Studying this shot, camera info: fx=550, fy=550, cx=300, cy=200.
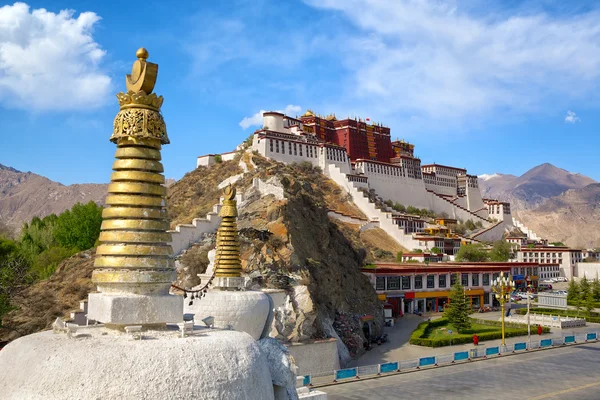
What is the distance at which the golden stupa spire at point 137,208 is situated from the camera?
6.64m

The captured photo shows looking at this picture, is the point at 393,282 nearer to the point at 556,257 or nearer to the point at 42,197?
the point at 556,257

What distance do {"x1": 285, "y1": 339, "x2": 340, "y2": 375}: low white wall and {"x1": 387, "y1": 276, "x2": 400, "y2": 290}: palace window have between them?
17.9 meters

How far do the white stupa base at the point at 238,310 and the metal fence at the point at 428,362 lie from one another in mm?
8148

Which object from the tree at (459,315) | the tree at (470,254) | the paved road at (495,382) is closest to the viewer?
the paved road at (495,382)

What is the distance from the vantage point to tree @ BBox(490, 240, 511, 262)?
2813 inches

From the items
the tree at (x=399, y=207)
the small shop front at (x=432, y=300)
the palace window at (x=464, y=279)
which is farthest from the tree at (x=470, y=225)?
the small shop front at (x=432, y=300)

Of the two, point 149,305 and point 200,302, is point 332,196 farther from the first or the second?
point 149,305

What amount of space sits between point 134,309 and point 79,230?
4734cm

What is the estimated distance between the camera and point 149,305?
657 cm

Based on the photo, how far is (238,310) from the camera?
1241cm

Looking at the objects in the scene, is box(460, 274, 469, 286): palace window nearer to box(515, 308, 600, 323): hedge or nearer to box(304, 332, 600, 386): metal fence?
box(515, 308, 600, 323): hedge

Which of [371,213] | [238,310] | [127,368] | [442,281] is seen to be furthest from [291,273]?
[371,213]

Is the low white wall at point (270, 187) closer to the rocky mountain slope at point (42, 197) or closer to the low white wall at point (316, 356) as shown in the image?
the low white wall at point (316, 356)

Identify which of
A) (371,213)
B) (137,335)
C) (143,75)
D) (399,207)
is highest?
(399,207)
